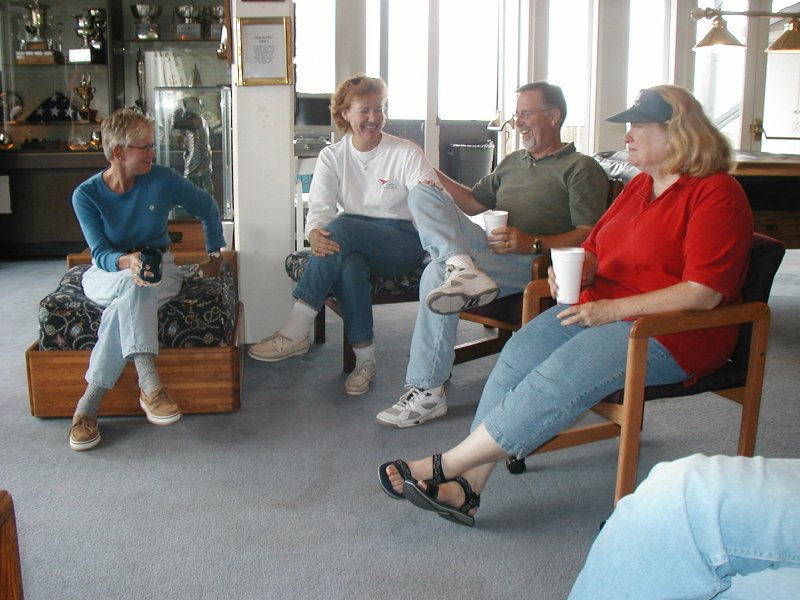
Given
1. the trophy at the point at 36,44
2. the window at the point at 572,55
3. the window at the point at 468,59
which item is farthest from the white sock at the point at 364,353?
the window at the point at 572,55

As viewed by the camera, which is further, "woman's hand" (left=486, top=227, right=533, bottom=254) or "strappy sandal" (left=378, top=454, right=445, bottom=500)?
"woman's hand" (left=486, top=227, right=533, bottom=254)

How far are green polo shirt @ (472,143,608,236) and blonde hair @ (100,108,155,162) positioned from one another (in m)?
1.32

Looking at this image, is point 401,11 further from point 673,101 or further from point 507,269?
point 673,101

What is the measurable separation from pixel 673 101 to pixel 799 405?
1.49 m

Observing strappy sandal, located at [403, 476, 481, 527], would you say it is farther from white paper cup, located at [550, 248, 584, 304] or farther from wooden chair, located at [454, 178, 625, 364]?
wooden chair, located at [454, 178, 625, 364]

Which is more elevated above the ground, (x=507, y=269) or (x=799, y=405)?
(x=507, y=269)

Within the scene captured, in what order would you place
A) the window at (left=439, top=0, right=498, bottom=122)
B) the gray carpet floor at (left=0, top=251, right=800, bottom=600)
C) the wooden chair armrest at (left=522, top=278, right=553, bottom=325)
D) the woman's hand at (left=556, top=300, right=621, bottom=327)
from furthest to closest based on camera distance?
the window at (left=439, top=0, right=498, bottom=122), the wooden chair armrest at (left=522, top=278, right=553, bottom=325), the woman's hand at (left=556, top=300, right=621, bottom=327), the gray carpet floor at (left=0, top=251, right=800, bottom=600)

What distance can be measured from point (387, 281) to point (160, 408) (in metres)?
1.02

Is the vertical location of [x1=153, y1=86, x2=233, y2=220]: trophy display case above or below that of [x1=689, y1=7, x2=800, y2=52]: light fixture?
below

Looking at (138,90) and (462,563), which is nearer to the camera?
(462,563)

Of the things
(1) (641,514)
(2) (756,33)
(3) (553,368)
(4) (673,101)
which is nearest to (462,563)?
Result: (3) (553,368)

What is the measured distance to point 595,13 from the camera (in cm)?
781

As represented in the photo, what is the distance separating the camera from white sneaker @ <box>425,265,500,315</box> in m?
2.62

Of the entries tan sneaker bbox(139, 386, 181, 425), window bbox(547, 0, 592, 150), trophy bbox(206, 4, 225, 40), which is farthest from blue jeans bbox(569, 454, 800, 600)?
window bbox(547, 0, 592, 150)
